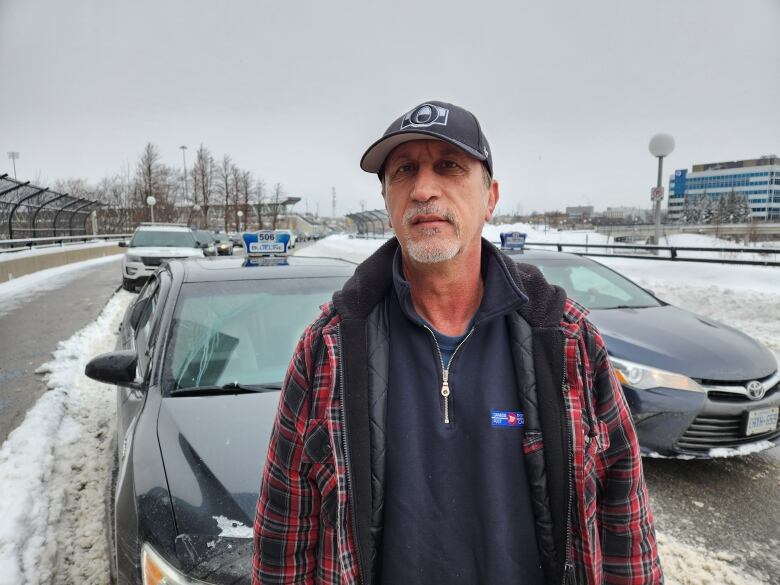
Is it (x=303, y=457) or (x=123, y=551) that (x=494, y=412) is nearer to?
(x=303, y=457)

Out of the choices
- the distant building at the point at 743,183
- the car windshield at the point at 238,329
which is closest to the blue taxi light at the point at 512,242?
the car windshield at the point at 238,329

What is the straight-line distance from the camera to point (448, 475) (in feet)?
4.12

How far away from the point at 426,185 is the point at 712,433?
3145 millimetres

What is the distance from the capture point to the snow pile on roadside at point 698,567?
246 centimetres

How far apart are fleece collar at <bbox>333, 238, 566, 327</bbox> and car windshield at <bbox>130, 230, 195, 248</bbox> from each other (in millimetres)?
13468

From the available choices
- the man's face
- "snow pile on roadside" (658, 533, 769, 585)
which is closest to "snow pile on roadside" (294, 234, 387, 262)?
"snow pile on roadside" (658, 533, 769, 585)

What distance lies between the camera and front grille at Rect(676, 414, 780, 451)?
3.33 meters

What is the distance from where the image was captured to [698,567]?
8.38 ft

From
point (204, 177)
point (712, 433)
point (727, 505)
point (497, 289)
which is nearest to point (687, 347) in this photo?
point (712, 433)

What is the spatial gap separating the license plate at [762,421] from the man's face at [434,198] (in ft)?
10.0

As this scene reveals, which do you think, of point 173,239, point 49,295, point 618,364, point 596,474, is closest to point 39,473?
point 596,474

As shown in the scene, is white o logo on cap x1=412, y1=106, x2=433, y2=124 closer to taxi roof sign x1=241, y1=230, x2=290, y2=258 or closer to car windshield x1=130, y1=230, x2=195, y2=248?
taxi roof sign x1=241, y1=230, x2=290, y2=258

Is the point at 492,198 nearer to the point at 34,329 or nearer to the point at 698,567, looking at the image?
the point at 698,567

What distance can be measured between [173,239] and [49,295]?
10.9 feet
